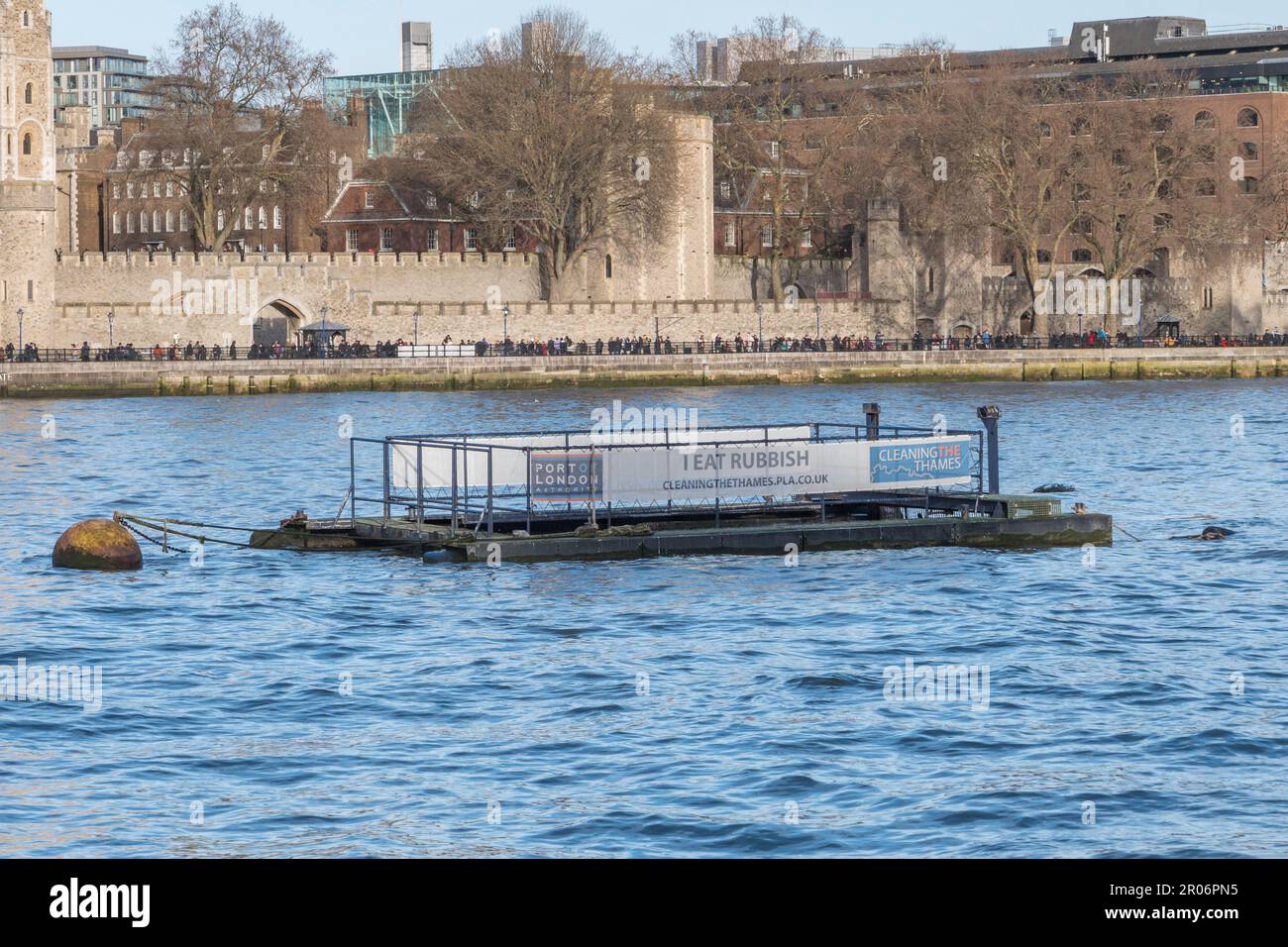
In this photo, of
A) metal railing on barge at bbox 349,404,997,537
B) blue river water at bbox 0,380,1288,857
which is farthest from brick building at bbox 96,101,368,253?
metal railing on barge at bbox 349,404,997,537

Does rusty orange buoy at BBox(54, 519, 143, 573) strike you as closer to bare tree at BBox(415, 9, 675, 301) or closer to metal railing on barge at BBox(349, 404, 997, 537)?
metal railing on barge at BBox(349, 404, 997, 537)

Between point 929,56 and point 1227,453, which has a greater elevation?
point 929,56

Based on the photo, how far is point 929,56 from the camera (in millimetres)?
107688

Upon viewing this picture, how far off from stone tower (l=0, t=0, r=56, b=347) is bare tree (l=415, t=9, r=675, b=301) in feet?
52.5

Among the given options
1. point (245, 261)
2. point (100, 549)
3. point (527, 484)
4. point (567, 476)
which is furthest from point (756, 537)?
point (245, 261)

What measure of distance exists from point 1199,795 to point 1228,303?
81.0 meters

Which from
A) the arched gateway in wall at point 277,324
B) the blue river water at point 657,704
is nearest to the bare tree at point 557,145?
the arched gateway in wall at point 277,324

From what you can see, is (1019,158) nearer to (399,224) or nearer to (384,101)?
(399,224)

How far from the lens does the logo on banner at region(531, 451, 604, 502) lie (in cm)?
3216

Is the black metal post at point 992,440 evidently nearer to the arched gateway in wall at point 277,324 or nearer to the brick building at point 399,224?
the arched gateway in wall at point 277,324

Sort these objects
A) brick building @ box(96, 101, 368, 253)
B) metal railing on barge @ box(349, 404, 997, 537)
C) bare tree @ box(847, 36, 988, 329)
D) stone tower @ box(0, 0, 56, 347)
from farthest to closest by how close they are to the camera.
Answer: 1. brick building @ box(96, 101, 368, 253)
2. bare tree @ box(847, 36, 988, 329)
3. stone tower @ box(0, 0, 56, 347)
4. metal railing on barge @ box(349, 404, 997, 537)
